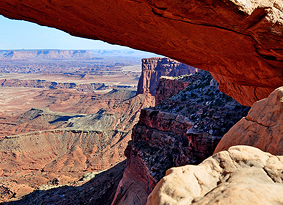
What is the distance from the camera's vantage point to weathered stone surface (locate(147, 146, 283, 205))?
484 centimetres

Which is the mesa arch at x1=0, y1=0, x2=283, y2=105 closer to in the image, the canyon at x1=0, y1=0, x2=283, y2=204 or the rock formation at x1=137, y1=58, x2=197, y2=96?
the canyon at x1=0, y1=0, x2=283, y2=204

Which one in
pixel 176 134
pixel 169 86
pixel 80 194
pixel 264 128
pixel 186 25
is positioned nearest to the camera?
pixel 264 128

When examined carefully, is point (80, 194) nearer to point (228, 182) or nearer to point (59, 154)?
point (59, 154)

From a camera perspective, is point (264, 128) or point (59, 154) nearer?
point (264, 128)

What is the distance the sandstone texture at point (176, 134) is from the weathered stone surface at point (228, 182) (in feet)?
37.0

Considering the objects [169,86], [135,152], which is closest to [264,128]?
[135,152]

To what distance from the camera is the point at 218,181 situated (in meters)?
6.00

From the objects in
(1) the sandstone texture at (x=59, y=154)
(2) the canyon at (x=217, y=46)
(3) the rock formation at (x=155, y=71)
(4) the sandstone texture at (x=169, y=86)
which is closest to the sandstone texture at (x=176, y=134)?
(2) the canyon at (x=217, y=46)

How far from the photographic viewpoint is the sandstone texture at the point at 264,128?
757 cm

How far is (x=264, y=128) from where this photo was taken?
26.6 feet

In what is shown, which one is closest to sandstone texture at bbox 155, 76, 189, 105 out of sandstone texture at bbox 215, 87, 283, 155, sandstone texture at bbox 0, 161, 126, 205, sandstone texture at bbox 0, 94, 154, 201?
sandstone texture at bbox 0, 94, 154, 201

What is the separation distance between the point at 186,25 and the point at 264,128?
4.61 meters

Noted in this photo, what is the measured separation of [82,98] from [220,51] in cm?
13276

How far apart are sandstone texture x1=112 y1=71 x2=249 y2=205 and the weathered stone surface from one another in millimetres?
11268
